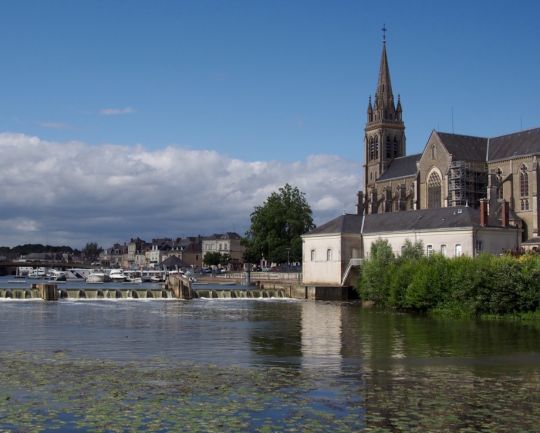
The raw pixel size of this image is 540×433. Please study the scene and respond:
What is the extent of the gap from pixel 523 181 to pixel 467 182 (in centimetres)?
832

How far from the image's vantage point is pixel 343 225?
7500cm

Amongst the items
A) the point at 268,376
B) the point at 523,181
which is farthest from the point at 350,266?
the point at 268,376

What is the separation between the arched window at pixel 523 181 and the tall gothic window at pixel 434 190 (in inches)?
478

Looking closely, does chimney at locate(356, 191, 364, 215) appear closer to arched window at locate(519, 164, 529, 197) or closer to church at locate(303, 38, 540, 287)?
church at locate(303, 38, 540, 287)

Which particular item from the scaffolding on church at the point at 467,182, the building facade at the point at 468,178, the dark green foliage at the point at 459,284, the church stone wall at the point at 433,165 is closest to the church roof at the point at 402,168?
the building facade at the point at 468,178

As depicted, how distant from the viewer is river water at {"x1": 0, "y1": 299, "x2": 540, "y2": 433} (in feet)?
55.5

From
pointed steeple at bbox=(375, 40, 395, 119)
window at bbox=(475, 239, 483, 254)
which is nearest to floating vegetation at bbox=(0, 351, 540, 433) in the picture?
window at bbox=(475, 239, 483, 254)

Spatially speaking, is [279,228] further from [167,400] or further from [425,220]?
[167,400]

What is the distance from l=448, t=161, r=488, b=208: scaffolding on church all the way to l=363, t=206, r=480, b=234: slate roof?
90.7ft

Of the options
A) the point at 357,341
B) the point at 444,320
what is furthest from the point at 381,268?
the point at 357,341

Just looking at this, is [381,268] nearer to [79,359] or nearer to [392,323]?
[392,323]

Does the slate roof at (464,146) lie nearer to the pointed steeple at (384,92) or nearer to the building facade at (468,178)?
the building facade at (468,178)

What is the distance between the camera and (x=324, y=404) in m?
18.8

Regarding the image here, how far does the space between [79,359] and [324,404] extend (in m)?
11.4
